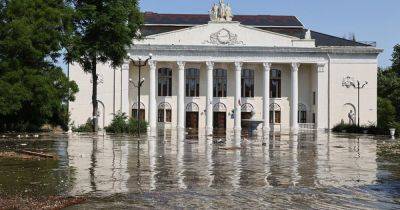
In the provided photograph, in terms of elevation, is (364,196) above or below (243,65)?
below

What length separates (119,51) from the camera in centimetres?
4409

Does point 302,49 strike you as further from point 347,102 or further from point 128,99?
point 128,99

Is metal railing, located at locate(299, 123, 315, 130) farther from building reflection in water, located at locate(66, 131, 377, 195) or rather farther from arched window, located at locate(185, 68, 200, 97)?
building reflection in water, located at locate(66, 131, 377, 195)

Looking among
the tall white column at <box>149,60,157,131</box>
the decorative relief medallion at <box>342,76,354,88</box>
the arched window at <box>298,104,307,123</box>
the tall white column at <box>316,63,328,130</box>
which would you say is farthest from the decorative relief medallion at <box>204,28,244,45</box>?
the decorative relief medallion at <box>342,76,354,88</box>

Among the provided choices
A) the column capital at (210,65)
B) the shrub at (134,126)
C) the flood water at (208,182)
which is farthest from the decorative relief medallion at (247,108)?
the flood water at (208,182)

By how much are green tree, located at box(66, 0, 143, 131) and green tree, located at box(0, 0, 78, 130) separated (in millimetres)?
2787

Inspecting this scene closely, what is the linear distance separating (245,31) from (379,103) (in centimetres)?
2205

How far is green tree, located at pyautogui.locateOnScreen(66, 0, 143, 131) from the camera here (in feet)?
138

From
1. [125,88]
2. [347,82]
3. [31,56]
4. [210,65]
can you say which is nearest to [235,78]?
[210,65]

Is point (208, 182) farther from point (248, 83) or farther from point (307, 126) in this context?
point (248, 83)

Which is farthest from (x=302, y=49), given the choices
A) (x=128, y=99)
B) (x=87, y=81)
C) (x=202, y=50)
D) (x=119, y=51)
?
(x=119, y=51)

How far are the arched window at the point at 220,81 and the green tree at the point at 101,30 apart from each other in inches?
1334

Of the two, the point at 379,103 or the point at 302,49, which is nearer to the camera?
the point at 302,49

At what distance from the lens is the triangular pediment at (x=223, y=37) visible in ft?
243
